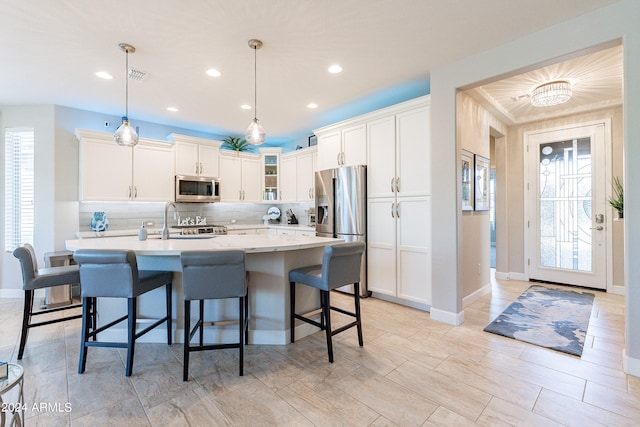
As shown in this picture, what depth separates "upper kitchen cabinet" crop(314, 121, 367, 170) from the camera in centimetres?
405

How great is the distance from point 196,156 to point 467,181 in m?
4.28

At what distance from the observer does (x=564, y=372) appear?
218 centimetres

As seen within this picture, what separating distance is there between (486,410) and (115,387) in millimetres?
2414

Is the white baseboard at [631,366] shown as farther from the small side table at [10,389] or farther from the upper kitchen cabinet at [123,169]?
the upper kitchen cabinet at [123,169]

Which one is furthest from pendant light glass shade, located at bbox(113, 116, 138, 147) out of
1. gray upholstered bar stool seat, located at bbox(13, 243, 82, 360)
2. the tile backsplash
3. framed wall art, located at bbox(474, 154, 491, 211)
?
framed wall art, located at bbox(474, 154, 491, 211)

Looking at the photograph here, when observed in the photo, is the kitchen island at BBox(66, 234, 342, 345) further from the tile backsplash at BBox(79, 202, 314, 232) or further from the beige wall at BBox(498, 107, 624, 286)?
the beige wall at BBox(498, 107, 624, 286)

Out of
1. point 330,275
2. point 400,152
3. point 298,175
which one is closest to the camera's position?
point 330,275

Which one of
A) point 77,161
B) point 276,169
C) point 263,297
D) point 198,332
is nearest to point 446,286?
point 263,297

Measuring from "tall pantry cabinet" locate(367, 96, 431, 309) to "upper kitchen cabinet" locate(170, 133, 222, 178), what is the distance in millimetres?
2925

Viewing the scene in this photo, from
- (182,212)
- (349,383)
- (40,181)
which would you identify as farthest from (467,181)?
(40,181)

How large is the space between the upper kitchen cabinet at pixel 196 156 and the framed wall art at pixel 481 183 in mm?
4220

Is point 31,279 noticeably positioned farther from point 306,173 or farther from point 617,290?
point 617,290

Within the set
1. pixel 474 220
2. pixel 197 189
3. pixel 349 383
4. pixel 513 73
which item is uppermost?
pixel 513 73

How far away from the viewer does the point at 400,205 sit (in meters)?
3.62
